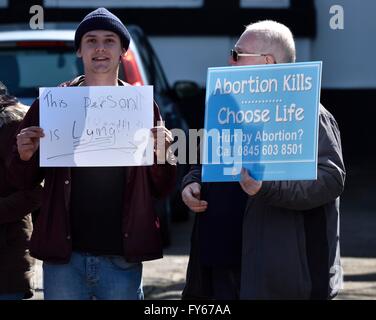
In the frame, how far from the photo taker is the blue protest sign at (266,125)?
3951mm

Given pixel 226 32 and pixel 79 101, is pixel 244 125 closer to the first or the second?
pixel 79 101

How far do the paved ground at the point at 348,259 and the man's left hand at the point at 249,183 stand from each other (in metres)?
3.64

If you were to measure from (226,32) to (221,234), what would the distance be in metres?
10.4

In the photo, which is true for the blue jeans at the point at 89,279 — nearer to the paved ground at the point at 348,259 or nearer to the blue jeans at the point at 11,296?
the blue jeans at the point at 11,296

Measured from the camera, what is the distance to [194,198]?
428cm

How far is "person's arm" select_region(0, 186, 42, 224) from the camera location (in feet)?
15.0

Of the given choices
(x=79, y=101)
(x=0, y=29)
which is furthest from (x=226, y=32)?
(x=79, y=101)

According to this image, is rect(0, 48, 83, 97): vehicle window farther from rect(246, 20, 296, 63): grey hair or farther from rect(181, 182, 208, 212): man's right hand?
rect(246, 20, 296, 63): grey hair

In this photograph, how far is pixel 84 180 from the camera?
4.32 meters

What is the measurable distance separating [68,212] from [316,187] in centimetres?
102

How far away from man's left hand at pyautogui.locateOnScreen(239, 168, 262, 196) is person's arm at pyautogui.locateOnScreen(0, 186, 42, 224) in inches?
43.3

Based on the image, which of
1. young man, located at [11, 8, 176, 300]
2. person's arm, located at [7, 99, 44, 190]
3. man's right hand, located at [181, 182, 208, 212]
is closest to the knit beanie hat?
young man, located at [11, 8, 176, 300]

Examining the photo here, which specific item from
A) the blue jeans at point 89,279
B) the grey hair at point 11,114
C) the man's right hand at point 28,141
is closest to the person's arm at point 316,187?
the blue jeans at point 89,279
